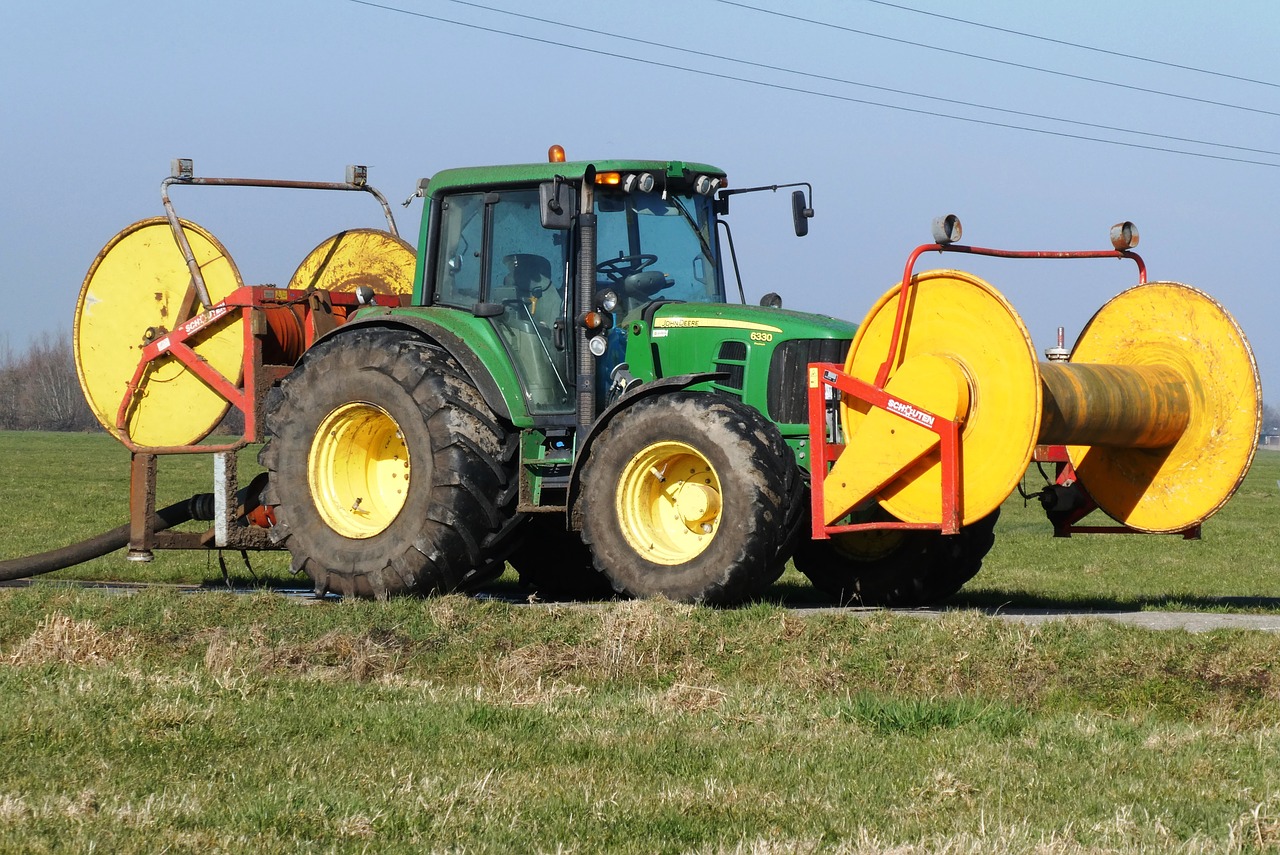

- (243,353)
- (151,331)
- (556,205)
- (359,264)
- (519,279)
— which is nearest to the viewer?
(556,205)

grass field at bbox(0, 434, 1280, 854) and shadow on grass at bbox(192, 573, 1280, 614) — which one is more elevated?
grass field at bbox(0, 434, 1280, 854)

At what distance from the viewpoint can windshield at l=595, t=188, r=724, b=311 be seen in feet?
35.8

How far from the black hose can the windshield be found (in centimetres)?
436

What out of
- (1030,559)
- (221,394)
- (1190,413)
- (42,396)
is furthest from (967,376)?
(42,396)

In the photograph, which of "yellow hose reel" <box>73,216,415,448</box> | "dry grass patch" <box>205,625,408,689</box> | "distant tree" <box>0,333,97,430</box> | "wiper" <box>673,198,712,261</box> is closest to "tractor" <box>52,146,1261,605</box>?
"wiper" <box>673,198,712,261</box>

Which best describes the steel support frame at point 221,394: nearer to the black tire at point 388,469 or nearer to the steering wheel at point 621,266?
the black tire at point 388,469

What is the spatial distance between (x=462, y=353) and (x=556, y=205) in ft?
4.09

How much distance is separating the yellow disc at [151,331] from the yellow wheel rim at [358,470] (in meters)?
1.62

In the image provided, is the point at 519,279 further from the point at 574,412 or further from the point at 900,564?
the point at 900,564

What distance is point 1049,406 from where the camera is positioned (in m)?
9.46

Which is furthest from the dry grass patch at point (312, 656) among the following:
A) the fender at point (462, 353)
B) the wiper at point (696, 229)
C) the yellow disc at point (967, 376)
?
the wiper at point (696, 229)

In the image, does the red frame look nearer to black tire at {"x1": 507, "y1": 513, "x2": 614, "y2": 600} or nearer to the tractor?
the tractor

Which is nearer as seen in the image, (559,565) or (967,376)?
(967,376)

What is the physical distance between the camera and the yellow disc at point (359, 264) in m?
14.0
